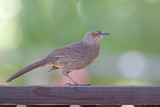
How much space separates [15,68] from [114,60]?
405 centimetres

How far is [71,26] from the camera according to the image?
33.3 ft

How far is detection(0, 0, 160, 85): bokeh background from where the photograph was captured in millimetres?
10070

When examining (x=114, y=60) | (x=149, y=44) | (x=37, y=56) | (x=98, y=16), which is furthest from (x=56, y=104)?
(x=114, y=60)

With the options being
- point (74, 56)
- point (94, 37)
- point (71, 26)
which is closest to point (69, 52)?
point (74, 56)

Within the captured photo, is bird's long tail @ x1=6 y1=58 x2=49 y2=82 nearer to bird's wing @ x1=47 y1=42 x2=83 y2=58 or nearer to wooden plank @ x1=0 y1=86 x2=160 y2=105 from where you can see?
bird's wing @ x1=47 y1=42 x2=83 y2=58

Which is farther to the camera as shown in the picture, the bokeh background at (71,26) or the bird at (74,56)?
the bokeh background at (71,26)

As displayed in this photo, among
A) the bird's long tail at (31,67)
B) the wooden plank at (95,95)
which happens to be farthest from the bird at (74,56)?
the wooden plank at (95,95)

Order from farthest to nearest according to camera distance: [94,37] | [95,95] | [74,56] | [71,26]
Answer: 1. [71,26]
2. [94,37]
3. [74,56]
4. [95,95]

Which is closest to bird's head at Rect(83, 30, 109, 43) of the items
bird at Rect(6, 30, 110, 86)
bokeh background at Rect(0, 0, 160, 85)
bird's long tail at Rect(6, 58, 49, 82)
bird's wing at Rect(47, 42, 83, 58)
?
bird at Rect(6, 30, 110, 86)

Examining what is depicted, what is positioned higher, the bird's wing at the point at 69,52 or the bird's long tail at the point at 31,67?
the bird's wing at the point at 69,52

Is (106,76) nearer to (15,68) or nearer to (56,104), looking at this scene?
(15,68)

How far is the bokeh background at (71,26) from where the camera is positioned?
1007cm

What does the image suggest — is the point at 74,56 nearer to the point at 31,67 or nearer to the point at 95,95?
the point at 31,67

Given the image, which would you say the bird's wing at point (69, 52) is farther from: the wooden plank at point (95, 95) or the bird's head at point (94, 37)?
the wooden plank at point (95, 95)
